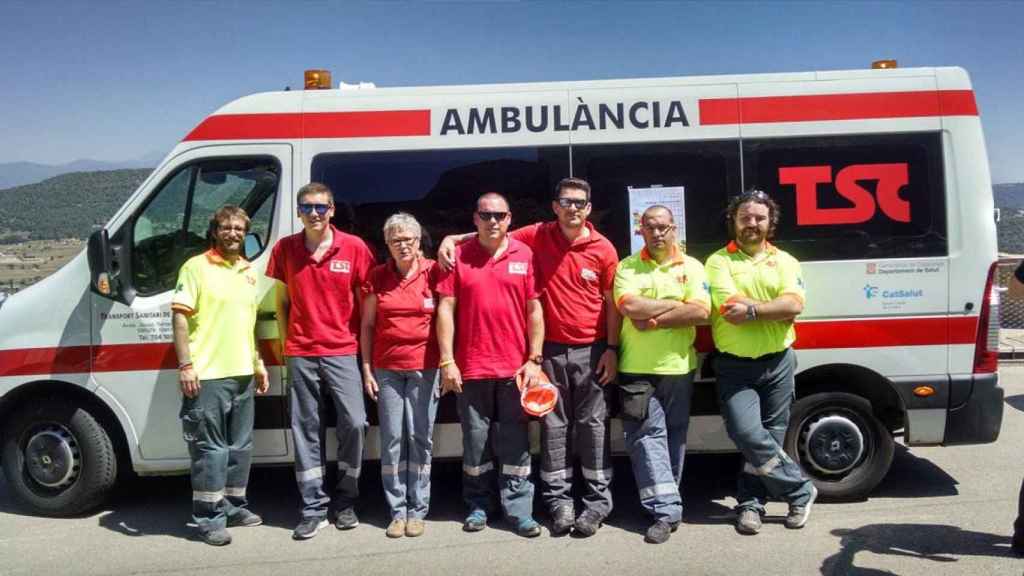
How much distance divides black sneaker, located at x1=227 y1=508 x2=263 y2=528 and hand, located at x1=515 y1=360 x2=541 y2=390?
1961mm

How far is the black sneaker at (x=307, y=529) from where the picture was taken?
Result: 4.62m

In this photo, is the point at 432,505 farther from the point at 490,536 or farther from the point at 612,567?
the point at 612,567

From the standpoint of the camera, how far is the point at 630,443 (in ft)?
15.1

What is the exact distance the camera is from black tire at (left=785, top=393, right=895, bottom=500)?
493 cm

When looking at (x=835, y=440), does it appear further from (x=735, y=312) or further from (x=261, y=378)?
(x=261, y=378)

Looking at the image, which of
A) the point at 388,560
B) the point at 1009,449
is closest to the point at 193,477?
the point at 388,560

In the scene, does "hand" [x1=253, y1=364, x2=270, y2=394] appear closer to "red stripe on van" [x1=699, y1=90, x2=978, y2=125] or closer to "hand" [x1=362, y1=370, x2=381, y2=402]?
"hand" [x1=362, y1=370, x2=381, y2=402]

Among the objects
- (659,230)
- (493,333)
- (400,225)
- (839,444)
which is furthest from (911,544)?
(400,225)

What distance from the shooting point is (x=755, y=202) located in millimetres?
4461

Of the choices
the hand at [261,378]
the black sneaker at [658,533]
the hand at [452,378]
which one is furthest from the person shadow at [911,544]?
the hand at [261,378]

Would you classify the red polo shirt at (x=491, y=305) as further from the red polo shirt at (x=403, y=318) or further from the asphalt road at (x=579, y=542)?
the asphalt road at (x=579, y=542)

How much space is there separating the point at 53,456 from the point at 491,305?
305 centimetres

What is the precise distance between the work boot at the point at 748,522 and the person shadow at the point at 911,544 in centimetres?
43

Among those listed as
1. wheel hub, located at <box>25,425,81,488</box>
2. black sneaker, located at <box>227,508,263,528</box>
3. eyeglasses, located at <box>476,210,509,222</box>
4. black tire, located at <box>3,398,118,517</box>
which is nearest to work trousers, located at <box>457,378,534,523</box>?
eyeglasses, located at <box>476,210,509,222</box>
